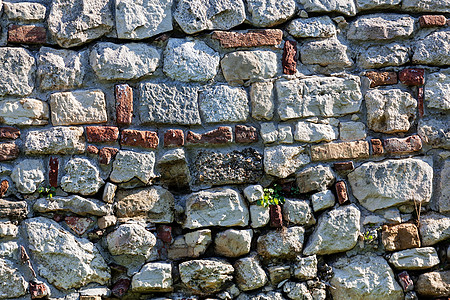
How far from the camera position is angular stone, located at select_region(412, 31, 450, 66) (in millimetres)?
2619

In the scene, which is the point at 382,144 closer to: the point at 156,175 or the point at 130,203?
the point at 156,175

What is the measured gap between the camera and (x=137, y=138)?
2.40m

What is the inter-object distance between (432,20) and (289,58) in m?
0.89

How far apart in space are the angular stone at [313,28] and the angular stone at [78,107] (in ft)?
3.74

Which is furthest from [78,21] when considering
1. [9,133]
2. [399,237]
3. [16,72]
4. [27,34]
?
[399,237]

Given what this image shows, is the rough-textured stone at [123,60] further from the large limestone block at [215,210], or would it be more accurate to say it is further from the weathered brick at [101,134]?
the large limestone block at [215,210]

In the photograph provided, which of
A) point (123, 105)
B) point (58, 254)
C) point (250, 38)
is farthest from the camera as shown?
point (250, 38)

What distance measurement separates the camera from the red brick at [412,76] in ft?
8.58

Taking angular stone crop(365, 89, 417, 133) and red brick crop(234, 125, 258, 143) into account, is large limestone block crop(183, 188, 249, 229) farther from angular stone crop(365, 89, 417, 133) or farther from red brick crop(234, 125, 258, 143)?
angular stone crop(365, 89, 417, 133)

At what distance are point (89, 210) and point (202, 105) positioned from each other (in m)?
0.83

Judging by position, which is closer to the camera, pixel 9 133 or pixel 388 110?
pixel 9 133

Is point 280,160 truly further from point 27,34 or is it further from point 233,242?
point 27,34

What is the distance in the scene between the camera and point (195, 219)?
2.43m

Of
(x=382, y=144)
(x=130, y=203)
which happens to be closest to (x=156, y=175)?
(x=130, y=203)
